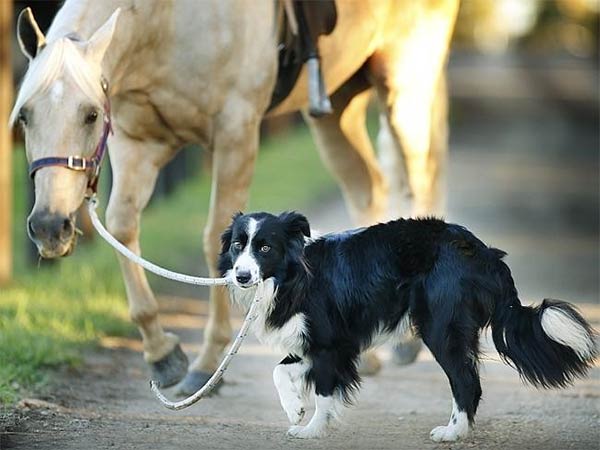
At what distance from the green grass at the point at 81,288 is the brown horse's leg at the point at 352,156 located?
1.73 metres

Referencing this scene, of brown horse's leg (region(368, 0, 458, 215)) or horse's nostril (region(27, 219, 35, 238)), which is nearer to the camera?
horse's nostril (region(27, 219, 35, 238))

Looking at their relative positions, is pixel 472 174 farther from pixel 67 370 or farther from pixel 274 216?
pixel 274 216

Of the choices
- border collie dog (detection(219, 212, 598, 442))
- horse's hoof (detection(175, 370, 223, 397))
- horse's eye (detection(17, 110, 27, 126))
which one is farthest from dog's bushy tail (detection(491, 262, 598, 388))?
horse's eye (detection(17, 110, 27, 126))

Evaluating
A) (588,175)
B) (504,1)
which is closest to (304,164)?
(588,175)

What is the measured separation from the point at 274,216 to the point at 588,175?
682 inches

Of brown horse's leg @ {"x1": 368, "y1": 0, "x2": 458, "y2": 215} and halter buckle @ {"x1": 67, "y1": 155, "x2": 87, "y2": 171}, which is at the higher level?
halter buckle @ {"x1": 67, "y1": 155, "x2": 87, "y2": 171}

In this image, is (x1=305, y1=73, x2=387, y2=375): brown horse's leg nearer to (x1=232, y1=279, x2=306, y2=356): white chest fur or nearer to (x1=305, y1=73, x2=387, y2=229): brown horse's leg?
(x1=305, y1=73, x2=387, y2=229): brown horse's leg

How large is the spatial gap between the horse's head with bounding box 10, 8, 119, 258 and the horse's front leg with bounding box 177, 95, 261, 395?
3.69 feet

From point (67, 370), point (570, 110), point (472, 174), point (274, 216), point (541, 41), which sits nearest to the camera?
point (274, 216)

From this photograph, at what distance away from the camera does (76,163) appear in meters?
5.98

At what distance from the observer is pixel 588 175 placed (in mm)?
22438

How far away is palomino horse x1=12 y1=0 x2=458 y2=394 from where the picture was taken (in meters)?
5.98

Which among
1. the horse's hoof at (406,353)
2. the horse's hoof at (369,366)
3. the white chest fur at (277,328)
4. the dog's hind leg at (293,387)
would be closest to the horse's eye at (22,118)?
the white chest fur at (277,328)

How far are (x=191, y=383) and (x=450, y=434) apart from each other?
1.77 metres
